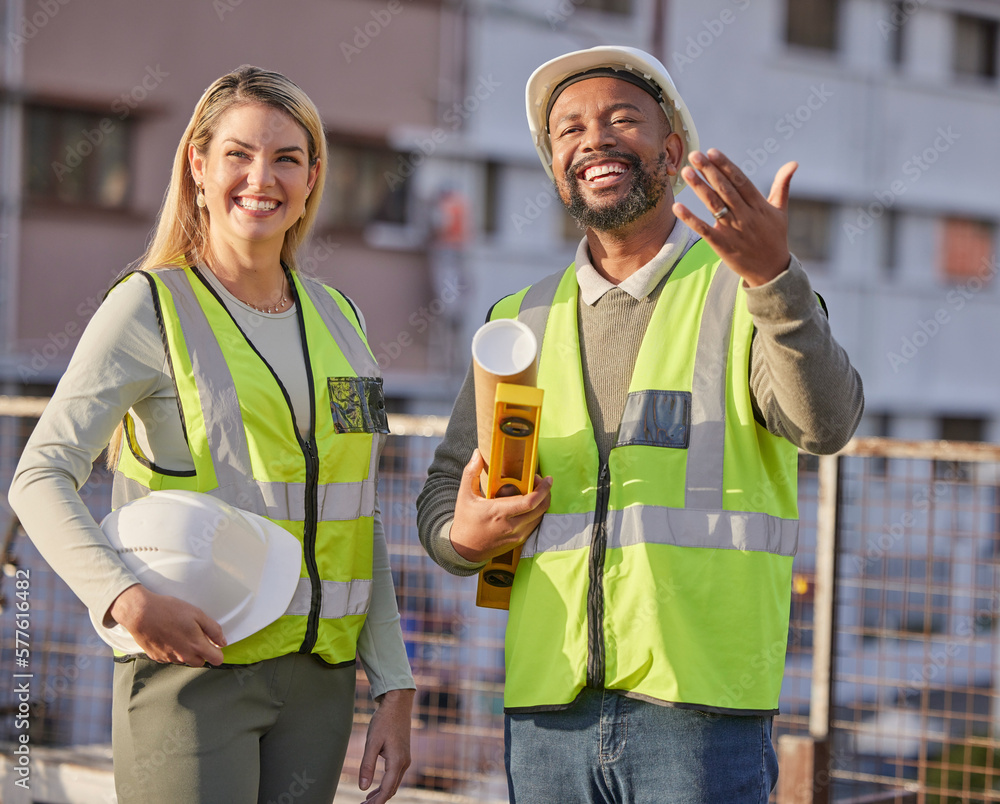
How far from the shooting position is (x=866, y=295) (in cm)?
1791

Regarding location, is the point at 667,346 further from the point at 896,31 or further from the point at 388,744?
the point at 896,31

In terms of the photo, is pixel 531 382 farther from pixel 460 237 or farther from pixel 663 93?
pixel 460 237

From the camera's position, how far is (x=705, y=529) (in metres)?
2.27

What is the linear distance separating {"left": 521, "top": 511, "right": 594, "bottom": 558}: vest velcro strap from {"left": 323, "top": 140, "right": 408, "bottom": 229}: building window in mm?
11860

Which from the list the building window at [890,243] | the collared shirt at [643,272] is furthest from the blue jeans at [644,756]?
the building window at [890,243]

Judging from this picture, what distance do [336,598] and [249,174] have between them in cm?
99

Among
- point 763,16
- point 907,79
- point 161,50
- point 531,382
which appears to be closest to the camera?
point 531,382

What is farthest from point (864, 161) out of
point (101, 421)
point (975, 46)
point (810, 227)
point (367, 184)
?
point (101, 421)

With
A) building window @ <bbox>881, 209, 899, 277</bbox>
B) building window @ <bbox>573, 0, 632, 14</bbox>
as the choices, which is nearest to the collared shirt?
building window @ <bbox>573, 0, 632, 14</bbox>

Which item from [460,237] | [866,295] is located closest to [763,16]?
[866,295]

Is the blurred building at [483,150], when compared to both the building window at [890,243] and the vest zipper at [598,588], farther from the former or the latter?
the vest zipper at [598,588]

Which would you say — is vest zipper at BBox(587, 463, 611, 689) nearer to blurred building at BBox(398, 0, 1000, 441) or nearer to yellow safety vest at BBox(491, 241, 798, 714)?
yellow safety vest at BBox(491, 241, 798, 714)

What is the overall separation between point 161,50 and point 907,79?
11880 millimetres

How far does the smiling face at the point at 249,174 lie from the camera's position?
2531mm
